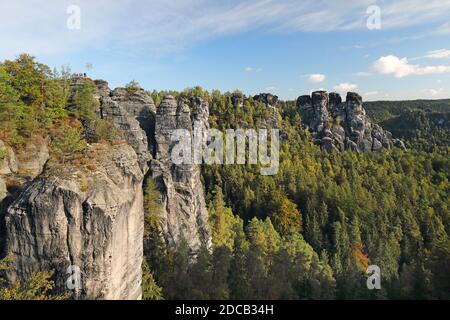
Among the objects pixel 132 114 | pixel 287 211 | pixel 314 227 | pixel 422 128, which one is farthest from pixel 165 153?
pixel 422 128

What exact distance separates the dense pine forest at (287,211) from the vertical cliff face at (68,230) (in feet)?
3.78

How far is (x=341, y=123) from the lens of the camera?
10250 cm

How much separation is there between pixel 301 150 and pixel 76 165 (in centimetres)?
7494

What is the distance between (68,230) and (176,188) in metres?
26.0

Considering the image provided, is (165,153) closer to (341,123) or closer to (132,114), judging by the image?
(132,114)

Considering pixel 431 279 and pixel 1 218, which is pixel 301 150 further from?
pixel 1 218

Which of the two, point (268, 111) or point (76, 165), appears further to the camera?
point (268, 111)

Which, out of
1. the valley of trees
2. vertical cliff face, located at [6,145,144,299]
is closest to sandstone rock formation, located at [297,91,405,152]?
the valley of trees

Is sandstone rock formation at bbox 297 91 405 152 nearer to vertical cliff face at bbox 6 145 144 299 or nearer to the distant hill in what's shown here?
the distant hill

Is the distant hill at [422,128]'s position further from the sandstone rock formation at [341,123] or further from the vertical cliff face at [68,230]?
the vertical cliff face at [68,230]

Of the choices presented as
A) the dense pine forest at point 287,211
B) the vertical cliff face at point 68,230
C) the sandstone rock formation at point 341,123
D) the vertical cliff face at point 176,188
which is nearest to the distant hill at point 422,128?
the dense pine forest at point 287,211

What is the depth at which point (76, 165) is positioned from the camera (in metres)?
19.0

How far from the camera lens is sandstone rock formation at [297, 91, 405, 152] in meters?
97.0
